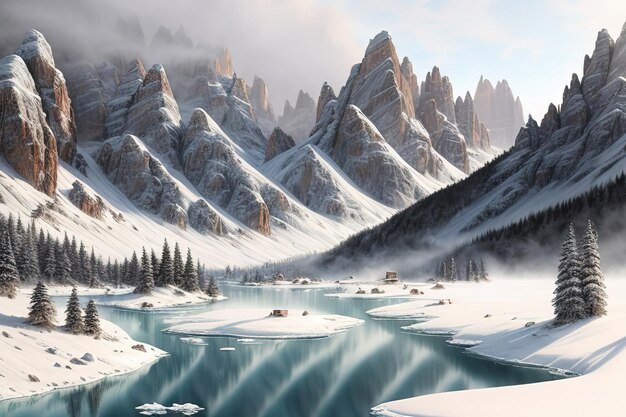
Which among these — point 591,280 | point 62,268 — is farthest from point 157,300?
point 591,280

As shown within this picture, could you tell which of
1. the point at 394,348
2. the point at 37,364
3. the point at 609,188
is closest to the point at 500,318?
the point at 394,348

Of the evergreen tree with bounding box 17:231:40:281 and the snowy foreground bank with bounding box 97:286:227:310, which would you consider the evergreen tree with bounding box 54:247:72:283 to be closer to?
the evergreen tree with bounding box 17:231:40:281

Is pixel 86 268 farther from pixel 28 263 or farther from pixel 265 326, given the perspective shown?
pixel 265 326

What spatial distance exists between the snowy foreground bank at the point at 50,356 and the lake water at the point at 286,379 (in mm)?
978

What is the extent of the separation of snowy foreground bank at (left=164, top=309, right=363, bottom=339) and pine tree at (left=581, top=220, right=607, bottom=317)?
1273 inches

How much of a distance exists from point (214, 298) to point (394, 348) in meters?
79.4

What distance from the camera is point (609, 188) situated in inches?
7229

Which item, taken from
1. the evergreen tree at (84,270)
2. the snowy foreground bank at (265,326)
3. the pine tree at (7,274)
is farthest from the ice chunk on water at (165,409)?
the evergreen tree at (84,270)

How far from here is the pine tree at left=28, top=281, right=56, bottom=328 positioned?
5066 cm

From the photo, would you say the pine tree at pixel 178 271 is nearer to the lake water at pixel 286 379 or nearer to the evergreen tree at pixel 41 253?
the evergreen tree at pixel 41 253

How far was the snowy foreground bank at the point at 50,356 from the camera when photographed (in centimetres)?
4203

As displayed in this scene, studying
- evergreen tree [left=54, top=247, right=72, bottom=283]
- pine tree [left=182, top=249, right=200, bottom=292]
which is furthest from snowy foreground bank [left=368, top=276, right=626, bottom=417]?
evergreen tree [left=54, top=247, right=72, bottom=283]

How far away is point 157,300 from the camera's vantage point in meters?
118

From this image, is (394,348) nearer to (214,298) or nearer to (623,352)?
(623,352)
